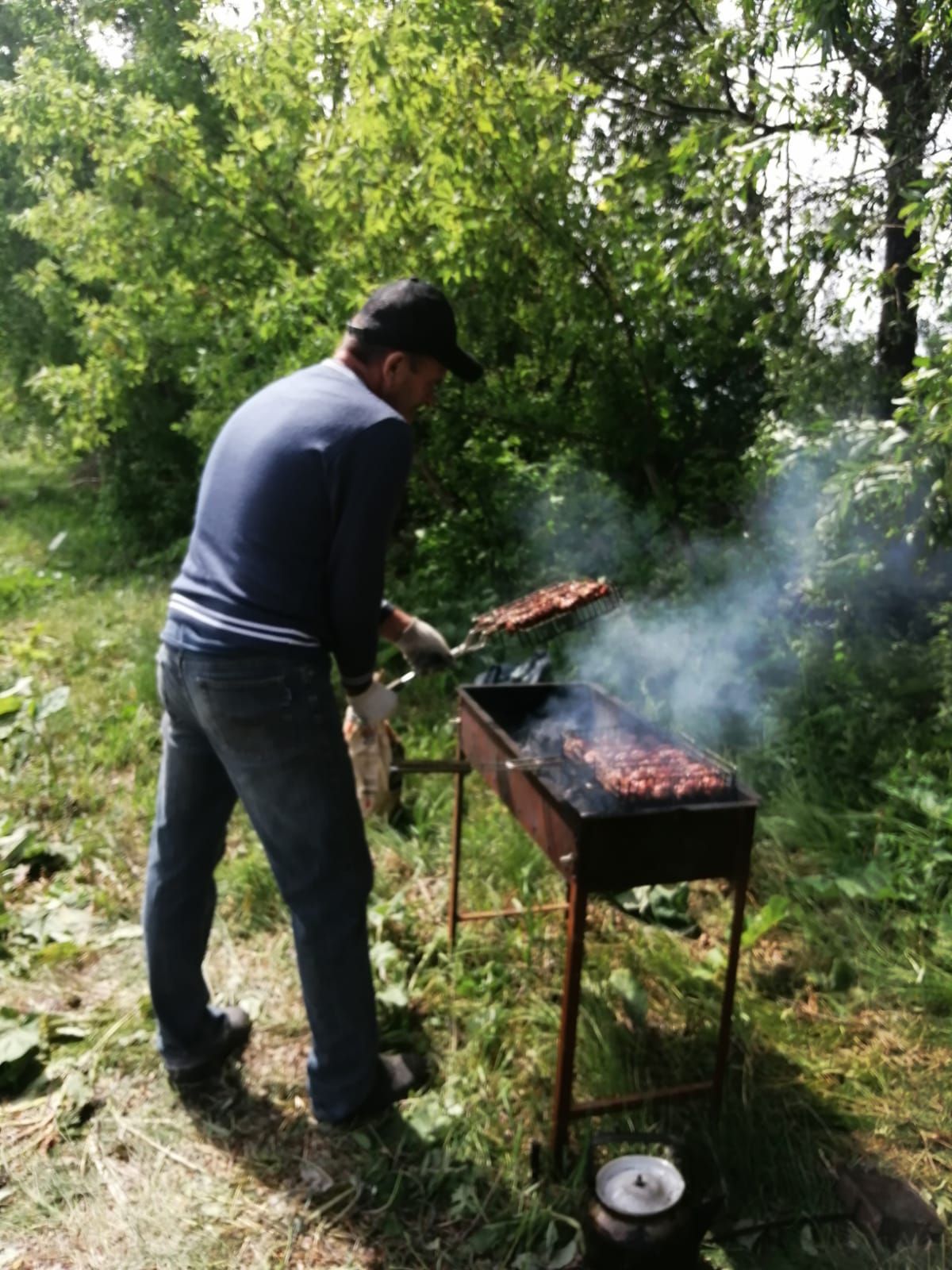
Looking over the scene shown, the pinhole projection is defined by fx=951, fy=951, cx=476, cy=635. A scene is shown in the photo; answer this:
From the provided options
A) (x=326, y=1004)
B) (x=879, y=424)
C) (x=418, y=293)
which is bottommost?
(x=326, y=1004)

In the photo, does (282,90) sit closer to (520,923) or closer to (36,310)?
(520,923)

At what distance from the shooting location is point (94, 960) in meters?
3.89

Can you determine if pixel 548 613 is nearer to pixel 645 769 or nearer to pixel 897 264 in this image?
pixel 645 769

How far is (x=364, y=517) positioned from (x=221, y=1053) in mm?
1960

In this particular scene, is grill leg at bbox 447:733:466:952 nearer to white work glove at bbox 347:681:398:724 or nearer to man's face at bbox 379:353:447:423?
white work glove at bbox 347:681:398:724

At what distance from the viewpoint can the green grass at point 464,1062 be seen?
104 inches

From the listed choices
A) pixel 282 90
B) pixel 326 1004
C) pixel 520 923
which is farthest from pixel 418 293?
pixel 282 90

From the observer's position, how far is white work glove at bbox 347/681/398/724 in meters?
2.90

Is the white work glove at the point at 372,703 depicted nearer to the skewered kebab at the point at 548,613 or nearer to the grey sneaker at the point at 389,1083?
the skewered kebab at the point at 548,613

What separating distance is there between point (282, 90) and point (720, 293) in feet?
10.6

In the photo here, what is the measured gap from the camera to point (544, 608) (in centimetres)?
371

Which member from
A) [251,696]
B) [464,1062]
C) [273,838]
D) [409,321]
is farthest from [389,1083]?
[409,321]

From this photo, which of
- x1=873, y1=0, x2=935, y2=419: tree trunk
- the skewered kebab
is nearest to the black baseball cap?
the skewered kebab

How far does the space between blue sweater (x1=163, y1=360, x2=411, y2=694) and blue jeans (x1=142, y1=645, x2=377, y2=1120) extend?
0.32 feet
